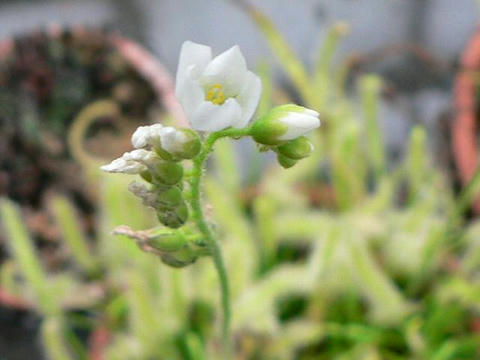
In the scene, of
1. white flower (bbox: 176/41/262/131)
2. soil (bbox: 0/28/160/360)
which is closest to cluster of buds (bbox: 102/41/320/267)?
white flower (bbox: 176/41/262/131)

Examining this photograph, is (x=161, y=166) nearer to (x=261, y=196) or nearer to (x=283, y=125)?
(x=283, y=125)

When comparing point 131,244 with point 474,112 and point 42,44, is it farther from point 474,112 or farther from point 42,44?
point 474,112

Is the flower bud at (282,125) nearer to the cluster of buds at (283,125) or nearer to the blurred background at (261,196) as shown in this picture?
the cluster of buds at (283,125)

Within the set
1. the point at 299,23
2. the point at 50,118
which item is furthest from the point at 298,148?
the point at 299,23

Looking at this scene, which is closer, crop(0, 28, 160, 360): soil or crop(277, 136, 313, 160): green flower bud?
crop(277, 136, 313, 160): green flower bud

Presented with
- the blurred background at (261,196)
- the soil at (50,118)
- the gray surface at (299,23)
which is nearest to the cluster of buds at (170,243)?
the blurred background at (261,196)

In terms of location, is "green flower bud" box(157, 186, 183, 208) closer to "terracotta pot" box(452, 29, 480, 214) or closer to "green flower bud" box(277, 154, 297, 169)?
"green flower bud" box(277, 154, 297, 169)

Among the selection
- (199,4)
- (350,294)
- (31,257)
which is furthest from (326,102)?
(199,4)
